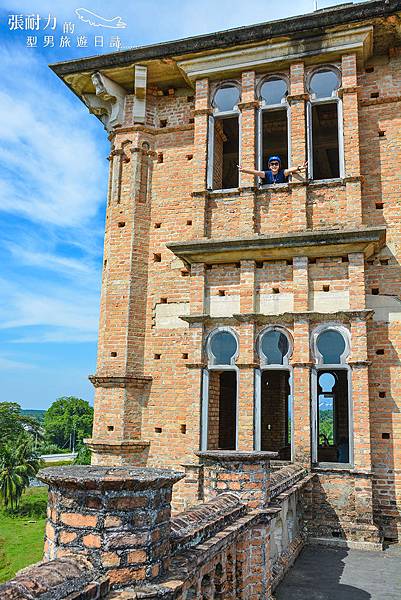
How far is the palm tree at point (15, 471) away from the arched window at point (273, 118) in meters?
34.5

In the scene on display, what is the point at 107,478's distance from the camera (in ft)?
10.2

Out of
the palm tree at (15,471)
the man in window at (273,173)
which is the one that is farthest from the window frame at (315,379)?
the palm tree at (15,471)

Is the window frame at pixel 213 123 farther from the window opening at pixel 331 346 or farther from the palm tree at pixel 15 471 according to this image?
the palm tree at pixel 15 471

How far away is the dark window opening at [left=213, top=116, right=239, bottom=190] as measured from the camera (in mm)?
12906

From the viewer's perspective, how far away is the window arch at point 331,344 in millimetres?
10672

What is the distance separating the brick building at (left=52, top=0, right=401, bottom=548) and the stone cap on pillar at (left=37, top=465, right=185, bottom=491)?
23.4 ft

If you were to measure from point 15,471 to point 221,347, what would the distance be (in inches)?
1447

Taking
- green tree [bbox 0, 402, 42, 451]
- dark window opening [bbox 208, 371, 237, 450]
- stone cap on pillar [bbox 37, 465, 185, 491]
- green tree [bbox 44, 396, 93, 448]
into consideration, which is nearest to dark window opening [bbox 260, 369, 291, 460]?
dark window opening [bbox 208, 371, 237, 450]

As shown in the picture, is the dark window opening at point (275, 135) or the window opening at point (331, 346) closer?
the window opening at point (331, 346)

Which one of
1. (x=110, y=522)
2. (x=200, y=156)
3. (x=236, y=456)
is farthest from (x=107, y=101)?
(x=110, y=522)

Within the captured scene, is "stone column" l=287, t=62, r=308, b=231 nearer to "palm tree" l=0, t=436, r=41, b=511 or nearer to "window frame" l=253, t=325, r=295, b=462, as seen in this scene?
"window frame" l=253, t=325, r=295, b=462

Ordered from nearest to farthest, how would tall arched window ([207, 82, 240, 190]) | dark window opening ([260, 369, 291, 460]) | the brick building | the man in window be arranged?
the brick building
the man in window
tall arched window ([207, 82, 240, 190])
dark window opening ([260, 369, 291, 460])

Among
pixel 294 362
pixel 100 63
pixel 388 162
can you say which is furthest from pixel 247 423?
pixel 100 63

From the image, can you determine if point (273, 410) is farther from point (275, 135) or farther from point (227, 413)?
point (275, 135)
